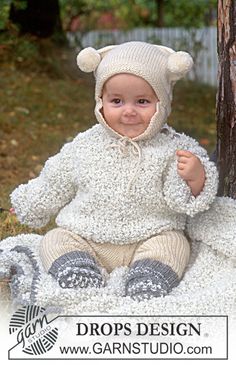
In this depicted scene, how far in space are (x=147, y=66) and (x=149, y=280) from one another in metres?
0.90

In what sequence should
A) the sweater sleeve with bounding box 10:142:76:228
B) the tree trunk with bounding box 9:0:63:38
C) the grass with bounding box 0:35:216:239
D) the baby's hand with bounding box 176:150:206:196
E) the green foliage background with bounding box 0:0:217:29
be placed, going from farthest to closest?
the green foliage background with bounding box 0:0:217:29, the tree trunk with bounding box 9:0:63:38, the grass with bounding box 0:35:216:239, the sweater sleeve with bounding box 10:142:76:228, the baby's hand with bounding box 176:150:206:196

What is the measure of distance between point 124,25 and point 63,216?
12.0 metres

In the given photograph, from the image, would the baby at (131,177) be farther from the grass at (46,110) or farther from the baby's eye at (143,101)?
the grass at (46,110)

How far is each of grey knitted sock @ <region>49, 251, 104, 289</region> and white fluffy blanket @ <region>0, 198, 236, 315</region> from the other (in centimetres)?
4

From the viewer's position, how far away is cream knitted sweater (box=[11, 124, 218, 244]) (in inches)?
139

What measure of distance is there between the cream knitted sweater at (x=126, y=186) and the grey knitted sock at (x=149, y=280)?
0.59 feet

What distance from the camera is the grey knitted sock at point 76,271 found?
3.34 metres

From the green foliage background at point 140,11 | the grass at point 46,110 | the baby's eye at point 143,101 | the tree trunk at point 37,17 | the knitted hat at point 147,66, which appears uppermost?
the knitted hat at point 147,66

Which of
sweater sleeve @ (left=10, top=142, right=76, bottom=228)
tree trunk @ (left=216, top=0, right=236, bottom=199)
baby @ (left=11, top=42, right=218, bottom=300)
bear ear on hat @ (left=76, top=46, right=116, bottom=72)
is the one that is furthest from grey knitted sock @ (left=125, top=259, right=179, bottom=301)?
bear ear on hat @ (left=76, top=46, right=116, bottom=72)

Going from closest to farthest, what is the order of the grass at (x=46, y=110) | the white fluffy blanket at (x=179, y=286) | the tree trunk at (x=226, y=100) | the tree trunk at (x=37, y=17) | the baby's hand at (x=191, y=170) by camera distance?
the white fluffy blanket at (x=179, y=286)
the baby's hand at (x=191, y=170)
the tree trunk at (x=226, y=100)
the grass at (x=46, y=110)
the tree trunk at (x=37, y=17)

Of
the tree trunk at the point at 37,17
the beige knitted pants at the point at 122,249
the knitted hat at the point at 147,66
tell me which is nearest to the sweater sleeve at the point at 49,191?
the beige knitted pants at the point at 122,249

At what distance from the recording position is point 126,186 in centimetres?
353

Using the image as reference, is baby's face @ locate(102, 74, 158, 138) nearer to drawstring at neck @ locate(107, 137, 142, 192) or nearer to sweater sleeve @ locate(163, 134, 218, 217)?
drawstring at neck @ locate(107, 137, 142, 192)

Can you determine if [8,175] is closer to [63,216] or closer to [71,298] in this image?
[63,216]
